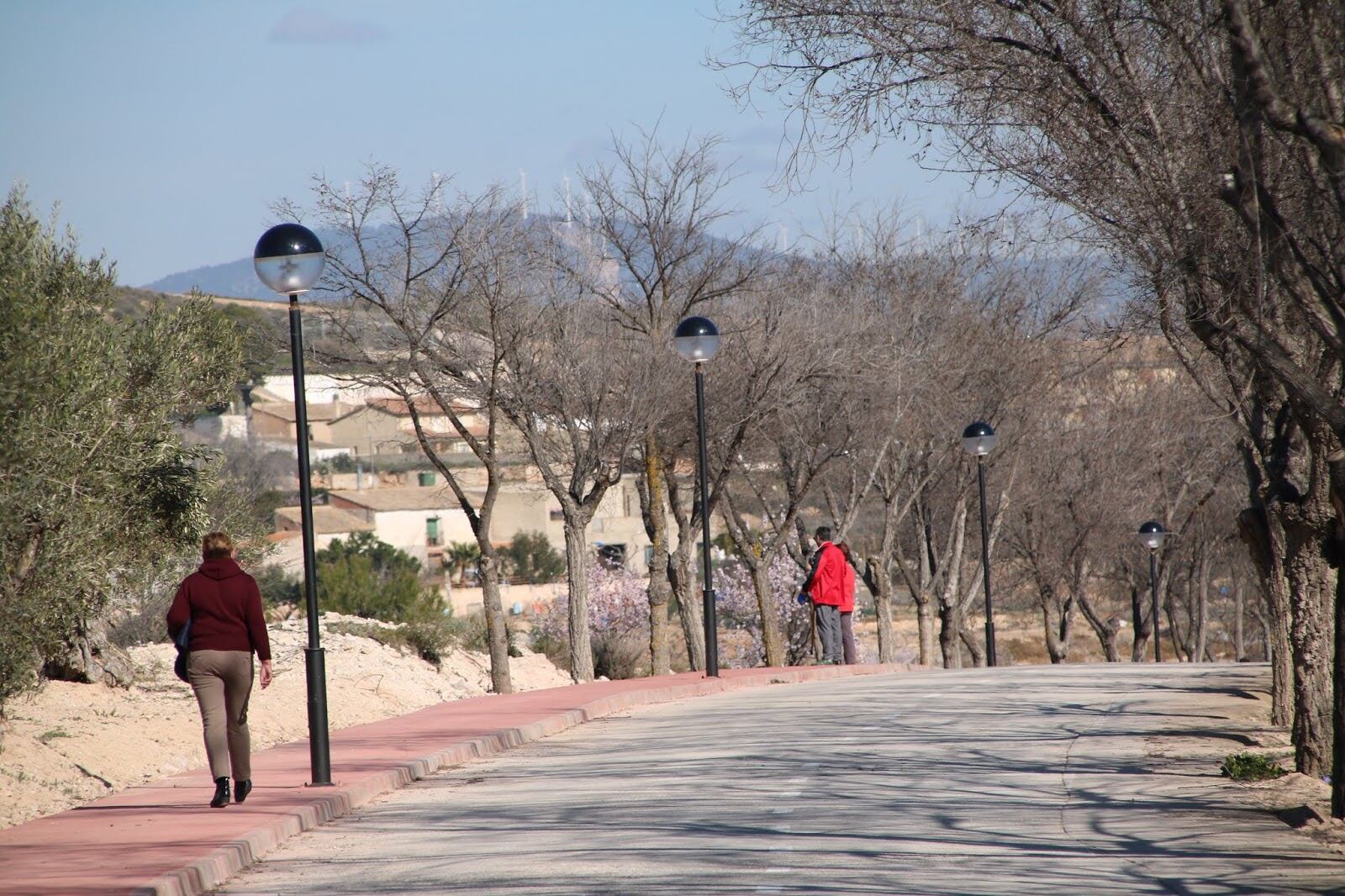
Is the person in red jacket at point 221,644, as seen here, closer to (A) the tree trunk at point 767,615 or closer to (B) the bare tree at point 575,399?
(B) the bare tree at point 575,399

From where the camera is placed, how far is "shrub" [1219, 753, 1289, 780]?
1016 cm

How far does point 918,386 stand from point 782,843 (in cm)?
2266

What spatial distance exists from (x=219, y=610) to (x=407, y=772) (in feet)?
8.82

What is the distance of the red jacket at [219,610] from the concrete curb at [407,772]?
1.18 metres

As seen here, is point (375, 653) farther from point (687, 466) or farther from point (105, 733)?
point (687, 466)

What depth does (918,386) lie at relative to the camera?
30125mm

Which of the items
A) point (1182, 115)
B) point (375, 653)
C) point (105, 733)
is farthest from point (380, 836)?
point (375, 653)

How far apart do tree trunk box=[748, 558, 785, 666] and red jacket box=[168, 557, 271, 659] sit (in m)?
19.4

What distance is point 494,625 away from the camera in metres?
22.8

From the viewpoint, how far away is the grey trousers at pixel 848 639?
23.1m

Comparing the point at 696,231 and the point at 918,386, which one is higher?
the point at 696,231

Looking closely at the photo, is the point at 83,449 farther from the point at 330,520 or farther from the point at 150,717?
the point at 330,520

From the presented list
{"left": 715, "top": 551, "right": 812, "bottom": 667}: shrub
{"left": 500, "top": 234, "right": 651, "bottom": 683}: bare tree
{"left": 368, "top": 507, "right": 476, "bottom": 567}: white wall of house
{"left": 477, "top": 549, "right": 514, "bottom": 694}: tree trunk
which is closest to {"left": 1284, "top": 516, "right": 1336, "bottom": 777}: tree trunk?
{"left": 477, "top": 549, "right": 514, "bottom": 694}: tree trunk

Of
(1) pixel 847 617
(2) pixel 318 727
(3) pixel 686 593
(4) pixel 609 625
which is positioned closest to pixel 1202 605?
(4) pixel 609 625
